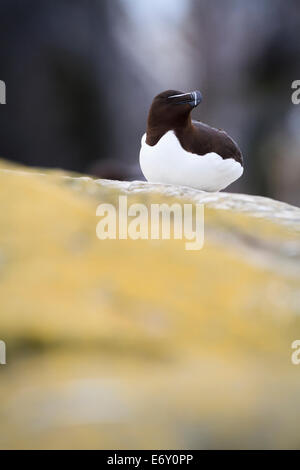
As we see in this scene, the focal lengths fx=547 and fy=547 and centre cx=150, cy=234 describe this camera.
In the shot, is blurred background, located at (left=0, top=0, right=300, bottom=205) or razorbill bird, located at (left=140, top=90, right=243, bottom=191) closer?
razorbill bird, located at (left=140, top=90, right=243, bottom=191)

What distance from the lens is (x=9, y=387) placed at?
6.9 inches

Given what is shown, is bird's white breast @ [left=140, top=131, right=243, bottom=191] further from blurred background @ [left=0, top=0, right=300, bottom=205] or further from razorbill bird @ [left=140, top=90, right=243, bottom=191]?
blurred background @ [left=0, top=0, right=300, bottom=205]

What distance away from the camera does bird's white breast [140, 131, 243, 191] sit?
425 millimetres

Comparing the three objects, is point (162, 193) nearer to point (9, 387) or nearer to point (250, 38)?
point (9, 387)

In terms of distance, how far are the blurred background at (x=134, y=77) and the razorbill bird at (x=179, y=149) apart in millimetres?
991

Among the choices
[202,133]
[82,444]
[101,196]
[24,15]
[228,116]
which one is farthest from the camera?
[228,116]

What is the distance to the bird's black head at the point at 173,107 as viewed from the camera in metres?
0.42

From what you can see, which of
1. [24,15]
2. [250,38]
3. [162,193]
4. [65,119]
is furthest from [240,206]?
[250,38]

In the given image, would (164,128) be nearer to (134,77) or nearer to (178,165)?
(178,165)

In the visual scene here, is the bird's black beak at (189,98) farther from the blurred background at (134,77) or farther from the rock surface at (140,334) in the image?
the blurred background at (134,77)

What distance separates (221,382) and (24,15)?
1.50 meters

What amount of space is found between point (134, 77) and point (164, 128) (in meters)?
1.30

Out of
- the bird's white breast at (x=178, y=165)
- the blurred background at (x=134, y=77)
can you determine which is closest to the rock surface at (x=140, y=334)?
the bird's white breast at (x=178, y=165)

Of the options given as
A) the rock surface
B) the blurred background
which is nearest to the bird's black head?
the rock surface
